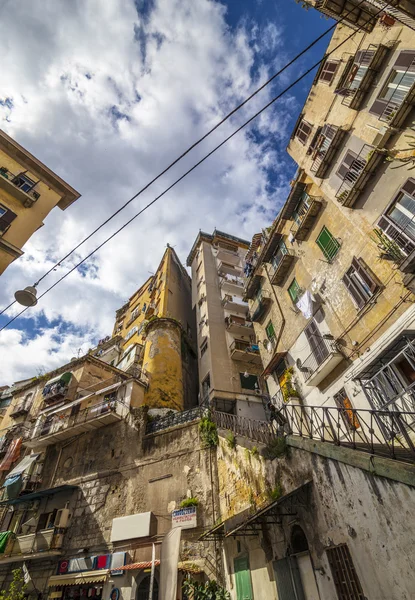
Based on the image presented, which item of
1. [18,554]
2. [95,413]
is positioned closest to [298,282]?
[95,413]

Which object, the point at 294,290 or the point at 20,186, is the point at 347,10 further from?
the point at 20,186

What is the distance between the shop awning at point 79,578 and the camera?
1230cm

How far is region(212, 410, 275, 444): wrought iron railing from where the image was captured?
11844mm

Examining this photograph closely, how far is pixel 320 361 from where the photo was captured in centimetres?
1327

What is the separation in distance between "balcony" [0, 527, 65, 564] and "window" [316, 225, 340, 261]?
801 inches

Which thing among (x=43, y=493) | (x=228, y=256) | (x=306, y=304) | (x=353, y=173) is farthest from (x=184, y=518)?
(x=228, y=256)

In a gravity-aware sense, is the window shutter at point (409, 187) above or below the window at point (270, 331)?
below

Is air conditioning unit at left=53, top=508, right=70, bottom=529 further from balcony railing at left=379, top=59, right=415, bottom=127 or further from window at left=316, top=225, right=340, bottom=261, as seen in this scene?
balcony railing at left=379, top=59, right=415, bottom=127

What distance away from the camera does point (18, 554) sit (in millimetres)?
15211

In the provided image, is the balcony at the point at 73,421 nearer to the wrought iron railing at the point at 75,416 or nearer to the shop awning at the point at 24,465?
the wrought iron railing at the point at 75,416

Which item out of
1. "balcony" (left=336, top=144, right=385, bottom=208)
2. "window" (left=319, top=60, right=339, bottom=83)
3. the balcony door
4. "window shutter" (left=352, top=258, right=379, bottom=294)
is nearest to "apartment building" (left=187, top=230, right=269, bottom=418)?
the balcony door

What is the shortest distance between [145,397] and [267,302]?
10.9 metres

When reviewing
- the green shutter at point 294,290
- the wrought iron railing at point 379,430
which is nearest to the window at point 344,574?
the wrought iron railing at point 379,430

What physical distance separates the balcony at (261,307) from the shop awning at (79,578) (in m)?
15.6
